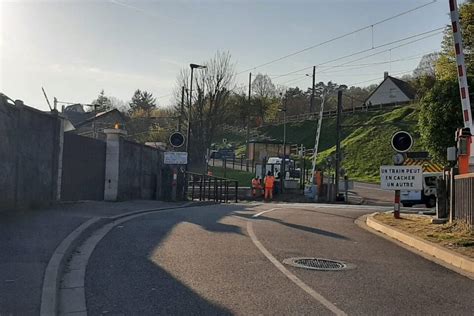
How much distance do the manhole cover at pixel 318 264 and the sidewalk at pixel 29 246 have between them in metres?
3.63

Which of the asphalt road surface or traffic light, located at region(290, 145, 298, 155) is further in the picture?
traffic light, located at region(290, 145, 298, 155)

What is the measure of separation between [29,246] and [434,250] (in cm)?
707

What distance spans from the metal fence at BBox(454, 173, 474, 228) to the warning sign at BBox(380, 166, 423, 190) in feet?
7.41

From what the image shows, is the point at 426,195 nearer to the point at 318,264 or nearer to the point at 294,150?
the point at 318,264

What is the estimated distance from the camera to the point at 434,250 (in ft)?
33.1

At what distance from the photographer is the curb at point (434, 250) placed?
8695mm

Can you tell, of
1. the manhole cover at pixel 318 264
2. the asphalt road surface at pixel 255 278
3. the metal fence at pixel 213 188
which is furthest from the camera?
the metal fence at pixel 213 188

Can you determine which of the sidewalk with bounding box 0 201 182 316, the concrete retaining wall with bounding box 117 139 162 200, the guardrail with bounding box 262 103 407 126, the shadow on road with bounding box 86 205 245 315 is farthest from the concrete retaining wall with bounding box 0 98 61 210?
the guardrail with bounding box 262 103 407 126

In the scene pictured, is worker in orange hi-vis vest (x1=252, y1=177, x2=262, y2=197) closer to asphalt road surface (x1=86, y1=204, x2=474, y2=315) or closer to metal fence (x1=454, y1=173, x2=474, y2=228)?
metal fence (x1=454, y1=173, x2=474, y2=228)

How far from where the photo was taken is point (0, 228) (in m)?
9.47

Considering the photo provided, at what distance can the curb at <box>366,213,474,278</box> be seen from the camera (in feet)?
28.5

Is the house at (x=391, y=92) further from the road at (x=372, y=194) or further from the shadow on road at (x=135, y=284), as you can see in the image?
the shadow on road at (x=135, y=284)

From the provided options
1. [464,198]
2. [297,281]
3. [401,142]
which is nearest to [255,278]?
[297,281]

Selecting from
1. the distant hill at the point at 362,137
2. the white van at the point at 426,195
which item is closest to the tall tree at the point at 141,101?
the distant hill at the point at 362,137
